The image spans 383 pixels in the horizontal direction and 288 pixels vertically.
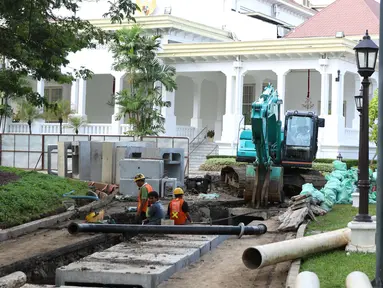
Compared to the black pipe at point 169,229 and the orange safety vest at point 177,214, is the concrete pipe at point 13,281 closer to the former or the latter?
the black pipe at point 169,229

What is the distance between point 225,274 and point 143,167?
1234 cm

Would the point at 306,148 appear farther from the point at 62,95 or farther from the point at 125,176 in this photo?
the point at 62,95

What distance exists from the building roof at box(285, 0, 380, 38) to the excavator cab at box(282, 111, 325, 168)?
58.2 ft

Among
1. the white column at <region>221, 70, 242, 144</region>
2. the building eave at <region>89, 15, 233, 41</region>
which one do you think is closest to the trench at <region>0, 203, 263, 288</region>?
the white column at <region>221, 70, 242, 144</region>

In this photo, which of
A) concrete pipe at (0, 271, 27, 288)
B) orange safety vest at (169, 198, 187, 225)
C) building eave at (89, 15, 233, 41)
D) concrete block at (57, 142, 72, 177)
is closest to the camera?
concrete pipe at (0, 271, 27, 288)

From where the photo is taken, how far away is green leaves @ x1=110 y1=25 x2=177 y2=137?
34812 millimetres

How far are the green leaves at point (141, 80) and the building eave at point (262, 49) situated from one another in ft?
9.82


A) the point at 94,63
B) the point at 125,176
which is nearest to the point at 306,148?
the point at 125,176

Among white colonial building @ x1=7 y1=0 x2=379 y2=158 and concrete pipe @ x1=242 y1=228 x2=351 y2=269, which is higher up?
white colonial building @ x1=7 y1=0 x2=379 y2=158

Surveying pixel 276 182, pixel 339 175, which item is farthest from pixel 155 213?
pixel 339 175

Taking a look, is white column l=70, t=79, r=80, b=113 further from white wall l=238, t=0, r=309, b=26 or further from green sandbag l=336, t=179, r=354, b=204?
green sandbag l=336, t=179, r=354, b=204

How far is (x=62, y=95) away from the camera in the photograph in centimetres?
4609

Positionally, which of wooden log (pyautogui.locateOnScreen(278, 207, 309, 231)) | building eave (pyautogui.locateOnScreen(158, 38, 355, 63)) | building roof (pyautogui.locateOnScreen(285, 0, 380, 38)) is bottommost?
wooden log (pyautogui.locateOnScreen(278, 207, 309, 231))

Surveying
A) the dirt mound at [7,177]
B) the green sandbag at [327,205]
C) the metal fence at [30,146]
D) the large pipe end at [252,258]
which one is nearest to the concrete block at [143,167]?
the dirt mound at [7,177]
